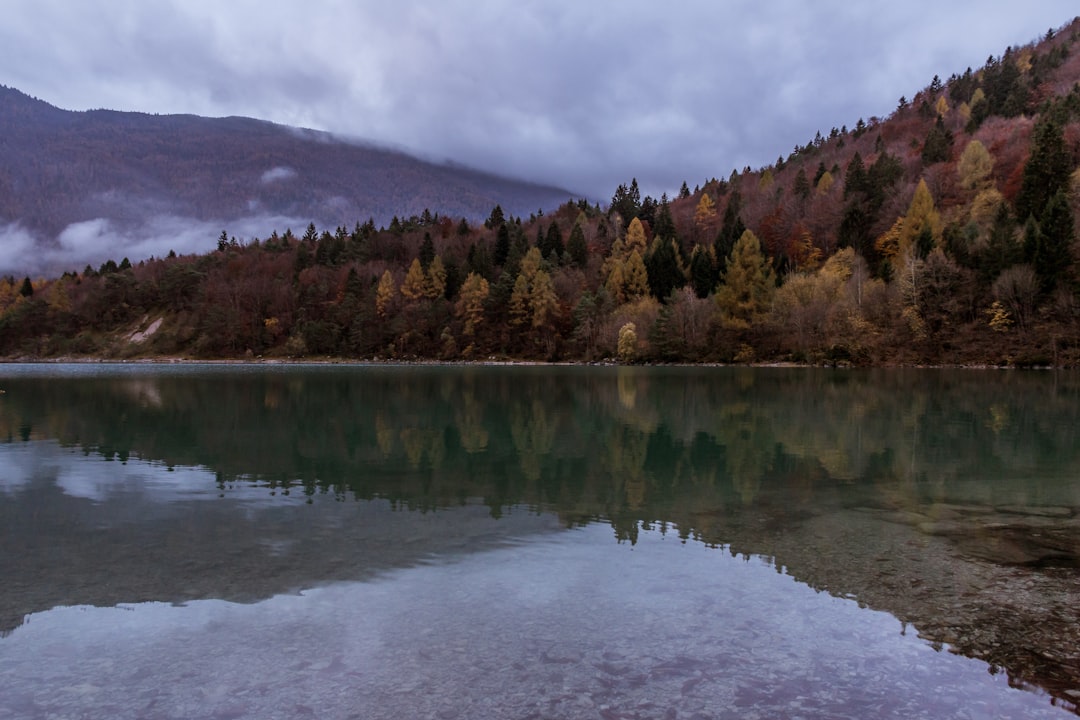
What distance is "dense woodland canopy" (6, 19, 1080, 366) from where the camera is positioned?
8406 centimetres

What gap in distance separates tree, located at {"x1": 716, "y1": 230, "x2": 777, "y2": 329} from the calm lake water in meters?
78.8

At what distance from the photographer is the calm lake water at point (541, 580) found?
6.45 meters

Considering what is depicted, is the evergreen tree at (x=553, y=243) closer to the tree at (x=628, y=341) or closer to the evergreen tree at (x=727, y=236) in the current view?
the evergreen tree at (x=727, y=236)

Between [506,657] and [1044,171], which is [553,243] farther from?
[506,657]

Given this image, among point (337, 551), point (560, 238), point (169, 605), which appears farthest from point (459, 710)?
point (560, 238)

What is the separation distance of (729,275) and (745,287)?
3656 mm

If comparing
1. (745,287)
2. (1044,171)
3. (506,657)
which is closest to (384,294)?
(745,287)

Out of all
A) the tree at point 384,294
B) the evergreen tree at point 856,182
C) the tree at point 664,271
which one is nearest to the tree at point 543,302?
the tree at point 664,271

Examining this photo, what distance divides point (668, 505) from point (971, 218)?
100 metres

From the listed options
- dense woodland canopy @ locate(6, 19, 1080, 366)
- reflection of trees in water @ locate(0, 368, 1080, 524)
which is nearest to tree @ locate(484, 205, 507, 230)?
dense woodland canopy @ locate(6, 19, 1080, 366)

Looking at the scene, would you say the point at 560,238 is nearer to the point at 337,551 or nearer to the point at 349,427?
the point at 349,427

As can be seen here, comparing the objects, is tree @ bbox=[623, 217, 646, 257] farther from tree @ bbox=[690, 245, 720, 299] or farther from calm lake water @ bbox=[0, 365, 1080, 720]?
calm lake water @ bbox=[0, 365, 1080, 720]

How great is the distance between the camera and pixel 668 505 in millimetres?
14391

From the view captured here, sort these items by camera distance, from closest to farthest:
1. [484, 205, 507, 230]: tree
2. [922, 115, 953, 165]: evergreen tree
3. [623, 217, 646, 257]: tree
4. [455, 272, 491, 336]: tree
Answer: [922, 115, 953, 165]: evergreen tree
[455, 272, 491, 336]: tree
[623, 217, 646, 257]: tree
[484, 205, 507, 230]: tree
